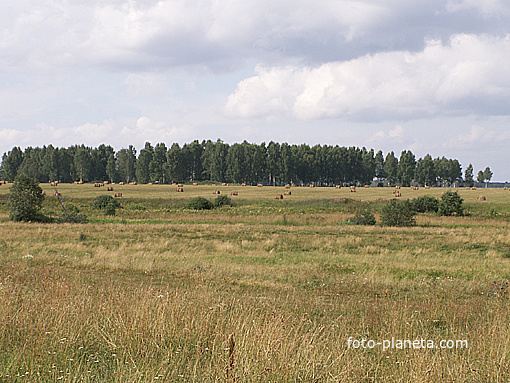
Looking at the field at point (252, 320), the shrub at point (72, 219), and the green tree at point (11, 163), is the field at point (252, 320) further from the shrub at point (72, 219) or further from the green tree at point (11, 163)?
the green tree at point (11, 163)

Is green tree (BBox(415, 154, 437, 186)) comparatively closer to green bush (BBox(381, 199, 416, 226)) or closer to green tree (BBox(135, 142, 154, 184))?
green tree (BBox(135, 142, 154, 184))

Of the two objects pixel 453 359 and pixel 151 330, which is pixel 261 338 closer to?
pixel 151 330

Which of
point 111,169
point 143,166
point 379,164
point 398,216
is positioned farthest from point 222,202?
point 379,164

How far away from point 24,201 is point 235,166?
10405cm

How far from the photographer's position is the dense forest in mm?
150375

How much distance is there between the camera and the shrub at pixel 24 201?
44.5 metres

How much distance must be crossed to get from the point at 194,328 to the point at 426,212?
54.5 m

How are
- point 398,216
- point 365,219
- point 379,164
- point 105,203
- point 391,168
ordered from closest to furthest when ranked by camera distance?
point 398,216 → point 365,219 → point 105,203 → point 391,168 → point 379,164

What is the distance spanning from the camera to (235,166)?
482 feet

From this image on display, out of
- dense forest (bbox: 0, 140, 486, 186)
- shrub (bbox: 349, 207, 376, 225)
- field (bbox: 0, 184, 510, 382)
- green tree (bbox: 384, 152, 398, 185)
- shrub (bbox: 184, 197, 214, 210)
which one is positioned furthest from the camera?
green tree (bbox: 384, 152, 398, 185)

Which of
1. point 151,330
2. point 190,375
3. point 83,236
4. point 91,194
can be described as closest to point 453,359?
point 190,375

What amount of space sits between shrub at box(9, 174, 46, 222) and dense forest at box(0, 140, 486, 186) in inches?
4058

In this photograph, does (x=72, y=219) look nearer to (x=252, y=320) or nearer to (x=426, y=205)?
(x=252, y=320)

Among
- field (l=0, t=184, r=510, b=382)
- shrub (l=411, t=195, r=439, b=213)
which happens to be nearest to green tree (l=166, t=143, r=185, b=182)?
shrub (l=411, t=195, r=439, b=213)
